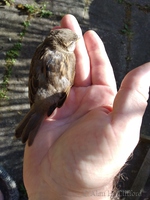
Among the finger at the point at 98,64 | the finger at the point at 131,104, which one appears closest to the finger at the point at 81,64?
the finger at the point at 98,64

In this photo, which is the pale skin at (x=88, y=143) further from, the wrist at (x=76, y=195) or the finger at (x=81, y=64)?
the finger at (x=81, y=64)

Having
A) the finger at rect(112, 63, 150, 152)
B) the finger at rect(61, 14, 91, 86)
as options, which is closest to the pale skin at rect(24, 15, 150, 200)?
the finger at rect(112, 63, 150, 152)

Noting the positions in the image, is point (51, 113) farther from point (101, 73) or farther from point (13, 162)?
point (13, 162)

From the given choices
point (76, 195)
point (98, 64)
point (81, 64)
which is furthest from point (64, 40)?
point (76, 195)

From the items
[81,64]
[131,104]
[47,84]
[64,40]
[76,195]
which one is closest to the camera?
[131,104]

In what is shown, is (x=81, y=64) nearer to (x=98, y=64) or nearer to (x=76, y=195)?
(x=98, y=64)

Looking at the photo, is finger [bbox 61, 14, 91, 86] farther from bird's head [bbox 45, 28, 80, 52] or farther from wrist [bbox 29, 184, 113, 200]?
wrist [bbox 29, 184, 113, 200]
